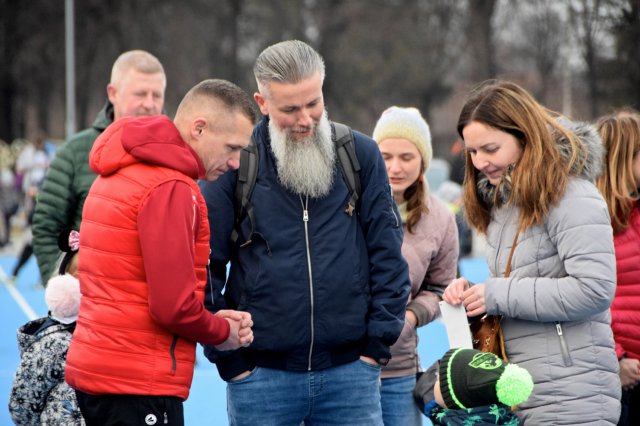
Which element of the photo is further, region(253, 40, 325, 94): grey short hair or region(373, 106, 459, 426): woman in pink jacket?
region(373, 106, 459, 426): woman in pink jacket

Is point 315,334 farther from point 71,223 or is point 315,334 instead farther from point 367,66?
point 367,66

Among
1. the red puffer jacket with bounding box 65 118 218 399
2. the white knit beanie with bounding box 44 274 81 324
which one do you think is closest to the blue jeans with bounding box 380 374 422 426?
the red puffer jacket with bounding box 65 118 218 399

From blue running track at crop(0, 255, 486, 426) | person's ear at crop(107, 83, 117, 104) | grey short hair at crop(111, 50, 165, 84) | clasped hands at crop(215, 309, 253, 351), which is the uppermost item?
grey short hair at crop(111, 50, 165, 84)

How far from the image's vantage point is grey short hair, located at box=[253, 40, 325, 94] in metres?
3.76

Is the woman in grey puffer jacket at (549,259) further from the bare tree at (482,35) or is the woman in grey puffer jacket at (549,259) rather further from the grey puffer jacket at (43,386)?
the bare tree at (482,35)

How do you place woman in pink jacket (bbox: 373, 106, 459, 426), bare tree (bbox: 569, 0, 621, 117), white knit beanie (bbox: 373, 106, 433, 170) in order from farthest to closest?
bare tree (bbox: 569, 0, 621, 117), white knit beanie (bbox: 373, 106, 433, 170), woman in pink jacket (bbox: 373, 106, 459, 426)

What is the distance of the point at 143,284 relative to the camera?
343cm

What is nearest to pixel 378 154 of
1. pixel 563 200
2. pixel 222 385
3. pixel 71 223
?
pixel 563 200

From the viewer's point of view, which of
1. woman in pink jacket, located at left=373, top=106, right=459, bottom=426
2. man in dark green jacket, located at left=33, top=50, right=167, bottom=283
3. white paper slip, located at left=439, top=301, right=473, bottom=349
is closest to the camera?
white paper slip, located at left=439, top=301, right=473, bottom=349

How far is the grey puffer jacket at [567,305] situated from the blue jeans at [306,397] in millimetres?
606

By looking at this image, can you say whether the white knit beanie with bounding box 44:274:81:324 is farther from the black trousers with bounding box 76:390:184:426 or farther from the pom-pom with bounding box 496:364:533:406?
the pom-pom with bounding box 496:364:533:406

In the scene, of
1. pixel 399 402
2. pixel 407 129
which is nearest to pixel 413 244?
pixel 407 129

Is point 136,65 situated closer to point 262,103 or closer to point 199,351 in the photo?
point 262,103

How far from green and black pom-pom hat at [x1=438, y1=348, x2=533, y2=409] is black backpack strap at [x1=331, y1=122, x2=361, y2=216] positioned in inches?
28.8
